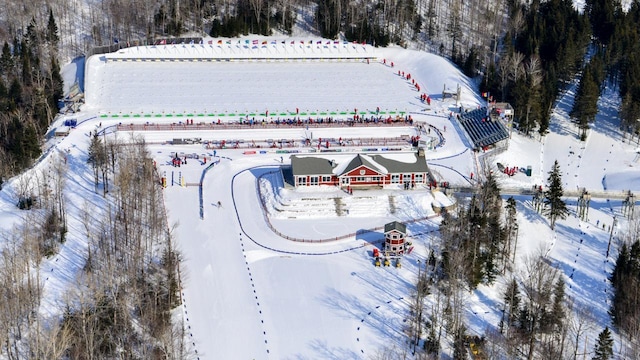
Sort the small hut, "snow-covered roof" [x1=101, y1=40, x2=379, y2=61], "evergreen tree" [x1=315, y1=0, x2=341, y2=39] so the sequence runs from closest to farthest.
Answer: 1. the small hut
2. "snow-covered roof" [x1=101, y1=40, x2=379, y2=61]
3. "evergreen tree" [x1=315, y1=0, x2=341, y2=39]

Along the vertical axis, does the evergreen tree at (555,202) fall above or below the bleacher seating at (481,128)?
below

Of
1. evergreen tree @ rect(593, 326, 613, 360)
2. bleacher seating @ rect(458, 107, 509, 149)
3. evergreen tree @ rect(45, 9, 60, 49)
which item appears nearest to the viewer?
evergreen tree @ rect(593, 326, 613, 360)

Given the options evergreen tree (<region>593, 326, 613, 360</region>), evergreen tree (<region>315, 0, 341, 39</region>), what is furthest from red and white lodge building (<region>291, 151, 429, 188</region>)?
evergreen tree (<region>315, 0, 341, 39</region>)

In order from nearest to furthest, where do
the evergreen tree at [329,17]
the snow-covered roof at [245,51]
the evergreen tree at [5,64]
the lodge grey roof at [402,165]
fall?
the lodge grey roof at [402,165] → the evergreen tree at [5,64] → the snow-covered roof at [245,51] → the evergreen tree at [329,17]

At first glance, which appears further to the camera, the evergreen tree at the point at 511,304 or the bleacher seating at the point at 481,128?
the bleacher seating at the point at 481,128

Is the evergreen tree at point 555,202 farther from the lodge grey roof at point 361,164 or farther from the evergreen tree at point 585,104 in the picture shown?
the evergreen tree at point 585,104

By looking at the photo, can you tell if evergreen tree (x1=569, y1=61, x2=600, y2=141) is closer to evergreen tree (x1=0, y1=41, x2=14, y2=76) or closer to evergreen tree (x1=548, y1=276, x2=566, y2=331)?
evergreen tree (x1=548, y1=276, x2=566, y2=331)

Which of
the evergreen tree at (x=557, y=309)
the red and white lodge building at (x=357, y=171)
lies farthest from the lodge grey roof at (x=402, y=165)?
the evergreen tree at (x=557, y=309)
